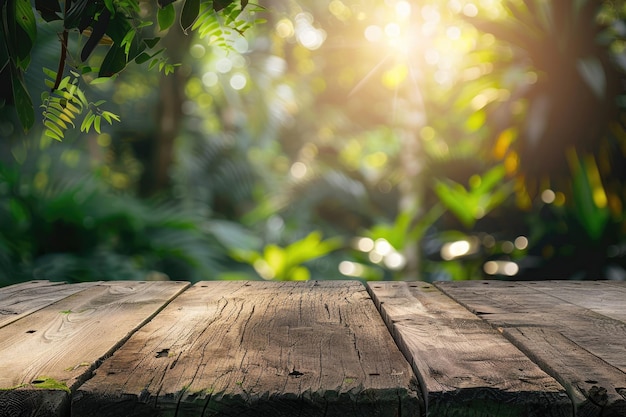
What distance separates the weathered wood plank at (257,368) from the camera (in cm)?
82

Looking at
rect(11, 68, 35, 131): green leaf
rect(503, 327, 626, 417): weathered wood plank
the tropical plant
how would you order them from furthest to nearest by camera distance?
the tropical plant < rect(11, 68, 35, 131): green leaf < rect(503, 327, 626, 417): weathered wood plank

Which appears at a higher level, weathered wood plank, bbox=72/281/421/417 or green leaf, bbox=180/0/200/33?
green leaf, bbox=180/0/200/33

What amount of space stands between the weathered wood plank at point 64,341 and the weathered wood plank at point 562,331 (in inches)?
24.6

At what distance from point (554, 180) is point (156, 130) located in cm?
438

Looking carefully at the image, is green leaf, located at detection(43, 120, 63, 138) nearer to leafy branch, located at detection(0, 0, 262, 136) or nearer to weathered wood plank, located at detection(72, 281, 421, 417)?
leafy branch, located at detection(0, 0, 262, 136)

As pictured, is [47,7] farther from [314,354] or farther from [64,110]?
[314,354]

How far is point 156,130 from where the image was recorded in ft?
25.2

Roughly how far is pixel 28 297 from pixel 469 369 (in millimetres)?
1119

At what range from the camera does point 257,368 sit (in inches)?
36.5

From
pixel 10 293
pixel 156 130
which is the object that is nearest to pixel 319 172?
pixel 156 130

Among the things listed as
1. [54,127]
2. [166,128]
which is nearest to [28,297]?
[54,127]

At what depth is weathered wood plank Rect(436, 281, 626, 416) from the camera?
845mm

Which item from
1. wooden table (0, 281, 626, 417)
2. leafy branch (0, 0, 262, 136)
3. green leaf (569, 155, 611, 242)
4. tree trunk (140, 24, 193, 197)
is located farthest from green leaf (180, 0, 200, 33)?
tree trunk (140, 24, 193, 197)

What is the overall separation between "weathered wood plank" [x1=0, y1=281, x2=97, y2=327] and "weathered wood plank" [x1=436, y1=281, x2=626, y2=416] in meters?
0.90
